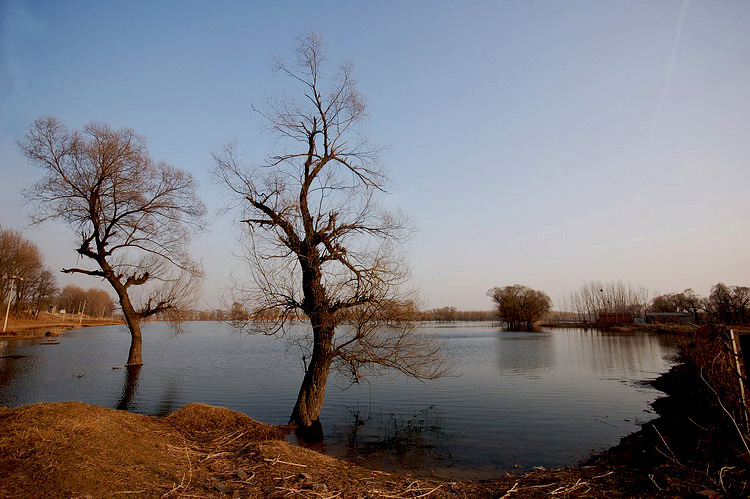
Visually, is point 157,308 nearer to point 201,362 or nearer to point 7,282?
point 201,362

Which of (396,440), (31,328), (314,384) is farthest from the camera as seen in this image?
(31,328)

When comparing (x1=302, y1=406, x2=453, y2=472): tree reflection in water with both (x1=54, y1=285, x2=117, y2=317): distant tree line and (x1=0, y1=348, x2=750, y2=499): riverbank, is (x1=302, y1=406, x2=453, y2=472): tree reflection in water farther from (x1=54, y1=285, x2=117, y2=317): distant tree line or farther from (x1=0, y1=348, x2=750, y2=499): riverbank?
(x1=54, y1=285, x2=117, y2=317): distant tree line

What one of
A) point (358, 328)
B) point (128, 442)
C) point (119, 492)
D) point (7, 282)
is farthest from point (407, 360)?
point (7, 282)

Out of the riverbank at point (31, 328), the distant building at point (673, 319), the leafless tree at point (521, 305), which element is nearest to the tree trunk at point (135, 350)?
the riverbank at point (31, 328)

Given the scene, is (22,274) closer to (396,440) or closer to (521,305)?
(396,440)

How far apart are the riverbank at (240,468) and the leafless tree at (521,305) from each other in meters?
85.9

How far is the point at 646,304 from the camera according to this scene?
10981 cm

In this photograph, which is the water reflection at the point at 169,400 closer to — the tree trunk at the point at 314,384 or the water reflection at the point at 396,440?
the tree trunk at the point at 314,384

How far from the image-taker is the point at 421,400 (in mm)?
15211

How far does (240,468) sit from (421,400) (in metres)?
10.2

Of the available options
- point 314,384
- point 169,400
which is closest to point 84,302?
point 169,400

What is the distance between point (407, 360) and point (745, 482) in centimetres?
735

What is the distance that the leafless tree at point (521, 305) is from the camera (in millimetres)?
88375

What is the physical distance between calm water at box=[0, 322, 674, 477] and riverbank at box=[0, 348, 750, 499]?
2.41 meters
